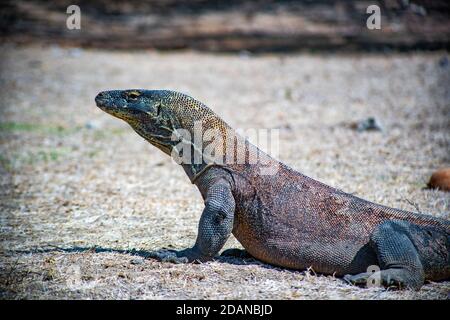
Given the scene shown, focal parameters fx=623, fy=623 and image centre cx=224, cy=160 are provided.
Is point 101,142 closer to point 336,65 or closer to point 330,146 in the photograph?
point 330,146

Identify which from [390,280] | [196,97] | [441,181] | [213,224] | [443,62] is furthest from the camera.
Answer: [443,62]

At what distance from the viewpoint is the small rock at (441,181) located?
7.63 metres

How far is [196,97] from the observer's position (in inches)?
550

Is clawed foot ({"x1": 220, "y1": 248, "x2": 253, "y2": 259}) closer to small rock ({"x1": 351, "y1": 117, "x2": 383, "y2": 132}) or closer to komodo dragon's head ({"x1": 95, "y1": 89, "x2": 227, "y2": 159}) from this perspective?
komodo dragon's head ({"x1": 95, "y1": 89, "x2": 227, "y2": 159})

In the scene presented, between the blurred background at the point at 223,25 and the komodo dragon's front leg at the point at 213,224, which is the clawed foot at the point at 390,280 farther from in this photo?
the blurred background at the point at 223,25

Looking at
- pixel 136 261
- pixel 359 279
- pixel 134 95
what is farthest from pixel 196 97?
pixel 359 279

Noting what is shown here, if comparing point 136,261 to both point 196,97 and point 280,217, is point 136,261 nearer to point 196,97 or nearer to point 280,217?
point 280,217

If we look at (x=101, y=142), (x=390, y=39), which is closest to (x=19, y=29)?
(x=101, y=142)

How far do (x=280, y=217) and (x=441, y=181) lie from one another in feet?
11.1

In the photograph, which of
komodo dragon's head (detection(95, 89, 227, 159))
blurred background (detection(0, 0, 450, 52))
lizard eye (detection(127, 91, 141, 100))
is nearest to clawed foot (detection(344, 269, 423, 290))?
komodo dragon's head (detection(95, 89, 227, 159))

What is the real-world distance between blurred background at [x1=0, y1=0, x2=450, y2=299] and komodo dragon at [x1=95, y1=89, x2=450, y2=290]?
0.57 ft

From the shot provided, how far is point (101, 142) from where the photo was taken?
1069cm
